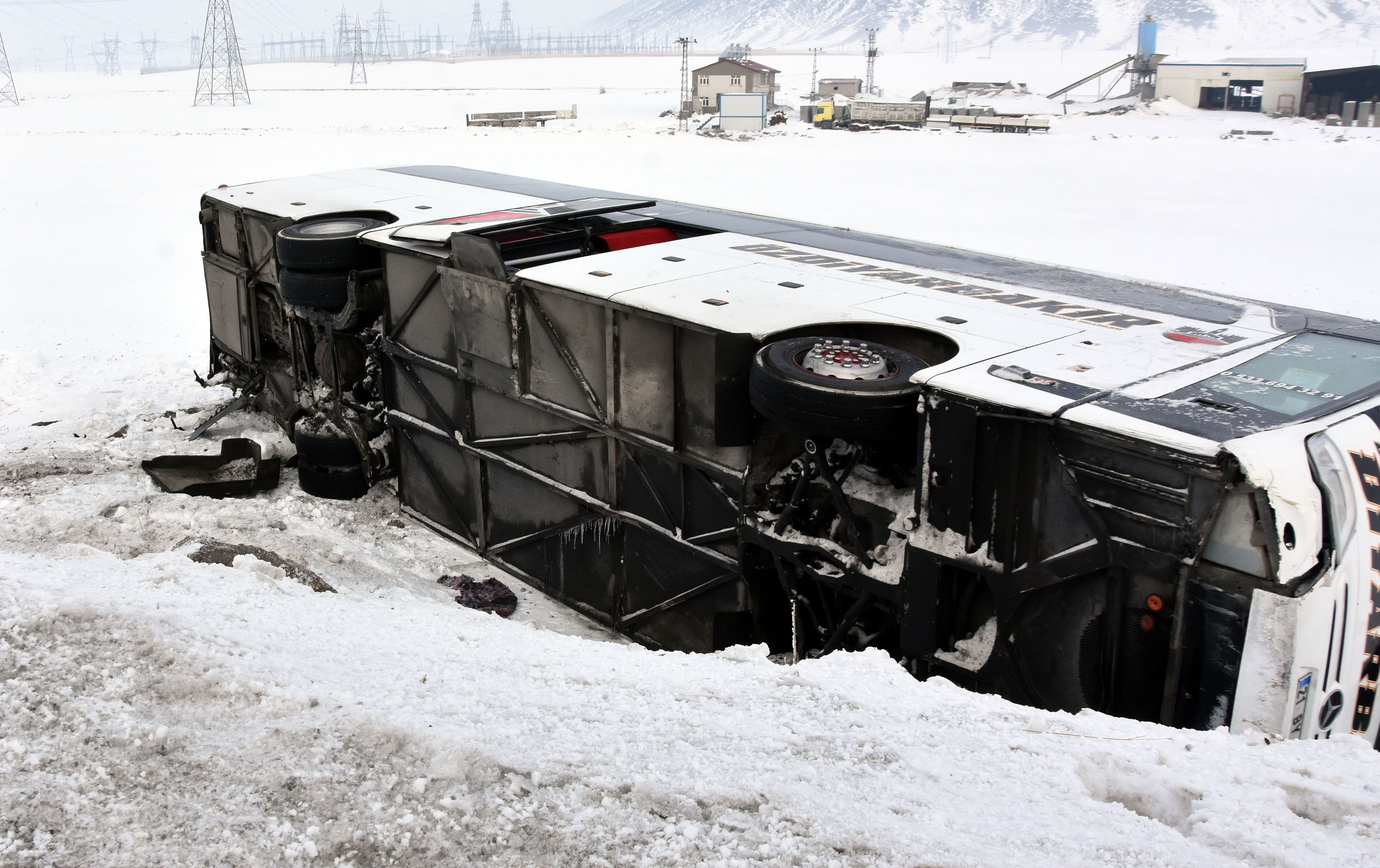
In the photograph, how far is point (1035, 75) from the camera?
4139 inches

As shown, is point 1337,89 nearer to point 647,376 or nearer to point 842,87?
point 842,87

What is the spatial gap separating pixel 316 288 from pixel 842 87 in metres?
51.4

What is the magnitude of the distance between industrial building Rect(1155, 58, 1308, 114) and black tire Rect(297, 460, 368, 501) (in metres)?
49.1

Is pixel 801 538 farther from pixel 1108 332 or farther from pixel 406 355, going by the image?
pixel 406 355

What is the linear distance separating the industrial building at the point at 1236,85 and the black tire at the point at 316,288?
48991 millimetres

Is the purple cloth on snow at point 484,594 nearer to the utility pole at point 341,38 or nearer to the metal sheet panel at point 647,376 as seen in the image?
the metal sheet panel at point 647,376

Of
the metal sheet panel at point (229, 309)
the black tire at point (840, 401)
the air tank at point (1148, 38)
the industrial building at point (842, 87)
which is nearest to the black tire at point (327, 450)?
the metal sheet panel at point (229, 309)

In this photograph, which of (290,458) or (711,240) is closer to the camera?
(711,240)

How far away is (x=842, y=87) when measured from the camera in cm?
5662

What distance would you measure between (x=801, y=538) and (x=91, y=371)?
1070 centimetres

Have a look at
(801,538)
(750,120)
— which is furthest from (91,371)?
(750,120)

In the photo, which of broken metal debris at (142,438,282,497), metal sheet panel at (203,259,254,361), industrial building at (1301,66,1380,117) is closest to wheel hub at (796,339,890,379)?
broken metal debris at (142,438,282,497)

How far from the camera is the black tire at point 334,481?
32.3 ft

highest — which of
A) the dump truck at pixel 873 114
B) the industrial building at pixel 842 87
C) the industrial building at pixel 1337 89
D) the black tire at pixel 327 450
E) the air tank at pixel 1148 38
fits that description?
the air tank at pixel 1148 38
